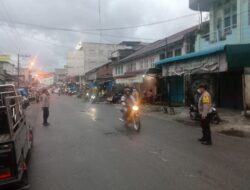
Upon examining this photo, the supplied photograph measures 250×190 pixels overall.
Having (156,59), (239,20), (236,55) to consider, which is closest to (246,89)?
(236,55)

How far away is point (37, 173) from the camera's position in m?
7.36

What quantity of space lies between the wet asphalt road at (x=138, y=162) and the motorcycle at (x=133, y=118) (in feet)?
3.43

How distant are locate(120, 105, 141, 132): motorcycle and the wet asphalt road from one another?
104 centimetres

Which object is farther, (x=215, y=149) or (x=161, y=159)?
(x=215, y=149)

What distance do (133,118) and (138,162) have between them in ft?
19.8

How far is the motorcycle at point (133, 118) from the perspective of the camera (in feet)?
45.0

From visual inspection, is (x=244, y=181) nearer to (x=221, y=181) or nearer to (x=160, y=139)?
(x=221, y=181)

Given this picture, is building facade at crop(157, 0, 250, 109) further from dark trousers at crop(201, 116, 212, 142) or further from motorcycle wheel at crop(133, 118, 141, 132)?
dark trousers at crop(201, 116, 212, 142)

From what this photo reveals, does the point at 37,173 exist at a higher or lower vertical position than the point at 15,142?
lower

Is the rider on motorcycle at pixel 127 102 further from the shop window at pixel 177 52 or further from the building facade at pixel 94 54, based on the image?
the building facade at pixel 94 54

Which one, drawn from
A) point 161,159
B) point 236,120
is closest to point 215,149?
point 161,159

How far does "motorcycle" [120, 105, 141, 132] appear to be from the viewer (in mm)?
13711

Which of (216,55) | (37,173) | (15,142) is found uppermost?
(216,55)

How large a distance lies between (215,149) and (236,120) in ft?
22.8
